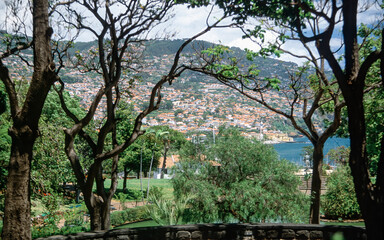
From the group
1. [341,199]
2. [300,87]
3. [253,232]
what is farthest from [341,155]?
[253,232]

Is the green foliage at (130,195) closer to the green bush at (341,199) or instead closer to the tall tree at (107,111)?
the green bush at (341,199)

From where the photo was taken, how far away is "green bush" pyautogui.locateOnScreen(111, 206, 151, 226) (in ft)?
67.5

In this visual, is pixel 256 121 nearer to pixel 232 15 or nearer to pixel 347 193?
pixel 347 193

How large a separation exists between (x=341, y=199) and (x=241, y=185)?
32.2ft

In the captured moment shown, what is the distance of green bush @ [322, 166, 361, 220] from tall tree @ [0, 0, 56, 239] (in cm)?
1662

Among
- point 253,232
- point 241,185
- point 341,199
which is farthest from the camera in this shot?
point 341,199

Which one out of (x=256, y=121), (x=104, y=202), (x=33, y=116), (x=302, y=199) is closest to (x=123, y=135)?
(x=302, y=199)

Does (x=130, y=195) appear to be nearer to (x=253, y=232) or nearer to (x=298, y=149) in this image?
(x=253, y=232)

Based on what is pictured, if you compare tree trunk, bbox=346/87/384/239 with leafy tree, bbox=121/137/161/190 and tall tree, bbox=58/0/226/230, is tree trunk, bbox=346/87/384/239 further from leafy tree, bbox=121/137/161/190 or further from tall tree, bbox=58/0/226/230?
leafy tree, bbox=121/137/161/190

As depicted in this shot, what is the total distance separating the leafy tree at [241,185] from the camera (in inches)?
394

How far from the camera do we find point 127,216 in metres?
21.6

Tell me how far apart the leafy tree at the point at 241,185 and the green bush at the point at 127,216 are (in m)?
10.4

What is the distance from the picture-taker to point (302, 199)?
1034 centimetres

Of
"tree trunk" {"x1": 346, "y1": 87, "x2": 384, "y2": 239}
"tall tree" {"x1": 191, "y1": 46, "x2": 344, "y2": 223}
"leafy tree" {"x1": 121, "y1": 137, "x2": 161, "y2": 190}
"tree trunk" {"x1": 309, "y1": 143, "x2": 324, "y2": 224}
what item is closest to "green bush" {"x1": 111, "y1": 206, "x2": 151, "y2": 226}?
"leafy tree" {"x1": 121, "y1": 137, "x2": 161, "y2": 190}
